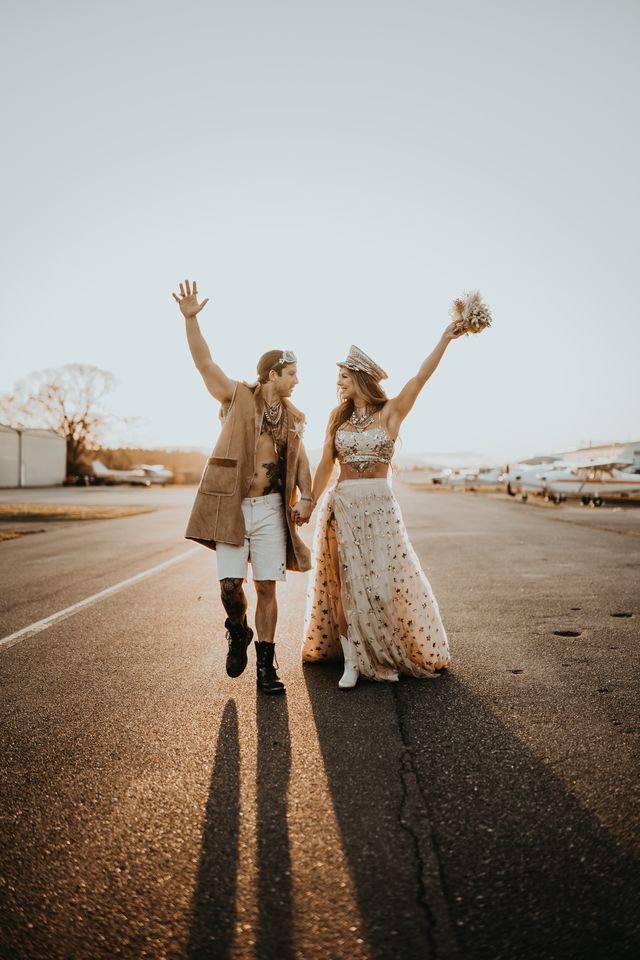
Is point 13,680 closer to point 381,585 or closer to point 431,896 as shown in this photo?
point 381,585

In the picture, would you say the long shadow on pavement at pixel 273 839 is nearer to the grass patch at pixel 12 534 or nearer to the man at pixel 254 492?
the man at pixel 254 492

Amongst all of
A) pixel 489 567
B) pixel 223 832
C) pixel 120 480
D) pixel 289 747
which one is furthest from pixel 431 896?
pixel 120 480

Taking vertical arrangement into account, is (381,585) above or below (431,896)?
above

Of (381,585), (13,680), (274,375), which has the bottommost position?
(13,680)

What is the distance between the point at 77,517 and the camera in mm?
23047

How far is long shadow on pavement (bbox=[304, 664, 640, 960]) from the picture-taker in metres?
2.16

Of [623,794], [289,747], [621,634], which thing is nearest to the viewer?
[623,794]

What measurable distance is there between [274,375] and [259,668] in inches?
73.0

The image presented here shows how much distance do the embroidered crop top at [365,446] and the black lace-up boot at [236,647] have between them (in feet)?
4.34

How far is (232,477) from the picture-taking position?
4805 millimetres

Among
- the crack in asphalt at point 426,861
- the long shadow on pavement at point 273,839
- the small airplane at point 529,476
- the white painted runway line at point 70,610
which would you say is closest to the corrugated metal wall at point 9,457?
the small airplane at point 529,476

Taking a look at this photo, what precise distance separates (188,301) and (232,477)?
1137 mm
